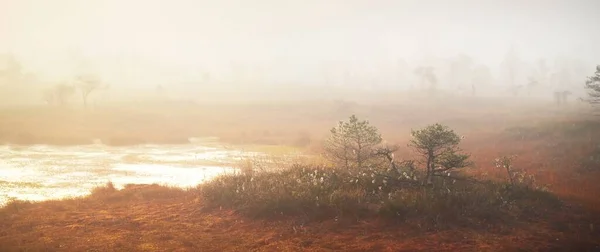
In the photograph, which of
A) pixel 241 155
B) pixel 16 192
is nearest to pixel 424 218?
pixel 16 192

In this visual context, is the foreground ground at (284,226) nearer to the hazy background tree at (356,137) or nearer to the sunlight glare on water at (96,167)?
the sunlight glare on water at (96,167)

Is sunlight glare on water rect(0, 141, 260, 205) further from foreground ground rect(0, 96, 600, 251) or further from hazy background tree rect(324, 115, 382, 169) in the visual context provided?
hazy background tree rect(324, 115, 382, 169)

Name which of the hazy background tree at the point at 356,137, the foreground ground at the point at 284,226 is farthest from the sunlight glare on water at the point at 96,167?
the hazy background tree at the point at 356,137

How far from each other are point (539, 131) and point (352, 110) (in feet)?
136

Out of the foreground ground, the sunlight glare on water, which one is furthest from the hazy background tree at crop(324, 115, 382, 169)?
the sunlight glare on water

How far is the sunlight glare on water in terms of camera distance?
25.1m

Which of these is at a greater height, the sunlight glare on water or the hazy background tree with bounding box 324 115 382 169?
the hazy background tree with bounding box 324 115 382 169

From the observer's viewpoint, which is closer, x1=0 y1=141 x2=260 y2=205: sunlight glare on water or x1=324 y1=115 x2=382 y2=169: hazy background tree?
x1=324 y1=115 x2=382 y2=169: hazy background tree

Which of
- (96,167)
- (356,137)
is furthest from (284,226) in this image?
(96,167)

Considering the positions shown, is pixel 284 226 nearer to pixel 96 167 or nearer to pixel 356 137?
pixel 356 137

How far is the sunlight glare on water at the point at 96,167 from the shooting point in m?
25.1

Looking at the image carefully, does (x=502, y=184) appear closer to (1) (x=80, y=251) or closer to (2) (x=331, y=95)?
(1) (x=80, y=251)

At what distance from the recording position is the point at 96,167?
33031 mm

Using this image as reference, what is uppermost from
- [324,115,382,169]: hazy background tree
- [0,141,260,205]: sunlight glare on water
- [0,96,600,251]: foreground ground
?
[324,115,382,169]: hazy background tree
